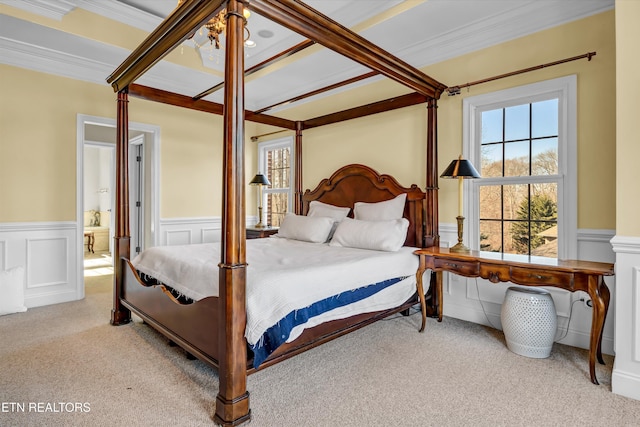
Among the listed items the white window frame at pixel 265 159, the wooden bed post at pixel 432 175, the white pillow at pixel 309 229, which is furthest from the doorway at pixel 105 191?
the wooden bed post at pixel 432 175

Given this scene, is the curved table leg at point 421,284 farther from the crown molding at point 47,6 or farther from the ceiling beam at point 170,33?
the crown molding at point 47,6

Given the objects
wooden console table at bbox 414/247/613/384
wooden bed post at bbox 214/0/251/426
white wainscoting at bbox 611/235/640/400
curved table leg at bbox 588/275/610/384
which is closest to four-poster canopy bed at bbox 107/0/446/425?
wooden bed post at bbox 214/0/251/426

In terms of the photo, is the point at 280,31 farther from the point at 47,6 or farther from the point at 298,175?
the point at 47,6

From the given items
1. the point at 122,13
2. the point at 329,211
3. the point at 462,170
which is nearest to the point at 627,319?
the point at 462,170

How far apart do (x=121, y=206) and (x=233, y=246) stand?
201 centimetres

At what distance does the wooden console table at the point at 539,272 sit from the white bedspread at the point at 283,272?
0.98 feet

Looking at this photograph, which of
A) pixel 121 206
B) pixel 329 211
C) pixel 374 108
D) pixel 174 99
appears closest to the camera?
pixel 121 206

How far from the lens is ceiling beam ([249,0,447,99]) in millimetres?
1979

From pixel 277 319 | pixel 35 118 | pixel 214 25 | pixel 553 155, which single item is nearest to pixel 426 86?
pixel 553 155

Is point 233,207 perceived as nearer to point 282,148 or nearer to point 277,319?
point 277,319

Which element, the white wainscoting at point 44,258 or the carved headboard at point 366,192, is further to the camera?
the white wainscoting at point 44,258

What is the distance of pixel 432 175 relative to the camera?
11.4 ft

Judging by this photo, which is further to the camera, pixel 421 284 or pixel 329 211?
pixel 329 211

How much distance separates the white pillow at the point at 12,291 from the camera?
3486 mm
